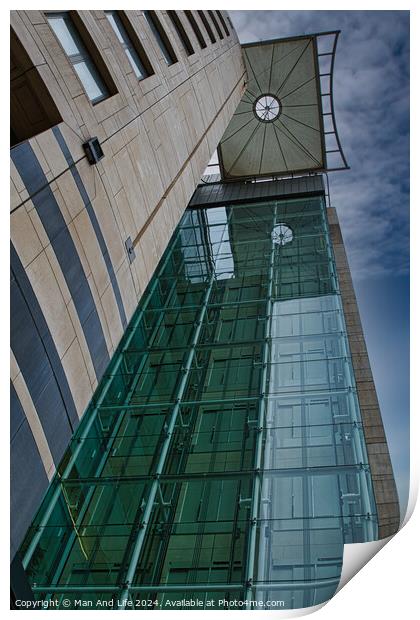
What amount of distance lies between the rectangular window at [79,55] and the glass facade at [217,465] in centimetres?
857

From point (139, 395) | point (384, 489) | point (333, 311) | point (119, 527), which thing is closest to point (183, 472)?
point (119, 527)

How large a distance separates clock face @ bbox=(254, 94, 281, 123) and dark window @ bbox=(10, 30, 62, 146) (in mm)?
32145

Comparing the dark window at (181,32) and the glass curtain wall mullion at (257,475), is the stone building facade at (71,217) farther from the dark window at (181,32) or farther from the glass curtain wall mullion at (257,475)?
the dark window at (181,32)

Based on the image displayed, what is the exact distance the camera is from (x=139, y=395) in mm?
18156

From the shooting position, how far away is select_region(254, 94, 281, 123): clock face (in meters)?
40.9

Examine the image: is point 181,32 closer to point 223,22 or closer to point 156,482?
point 223,22

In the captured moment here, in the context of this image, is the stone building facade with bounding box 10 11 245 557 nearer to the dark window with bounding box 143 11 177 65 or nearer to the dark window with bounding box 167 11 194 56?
the dark window with bounding box 143 11 177 65

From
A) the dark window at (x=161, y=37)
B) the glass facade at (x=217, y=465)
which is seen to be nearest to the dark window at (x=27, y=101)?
the glass facade at (x=217, y=465)

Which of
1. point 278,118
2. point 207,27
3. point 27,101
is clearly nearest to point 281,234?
point 207,27

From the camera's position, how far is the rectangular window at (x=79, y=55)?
40.9 ft

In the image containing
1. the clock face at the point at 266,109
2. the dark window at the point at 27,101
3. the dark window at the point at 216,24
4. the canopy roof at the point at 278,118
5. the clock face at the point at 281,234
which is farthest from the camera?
the clock face at the point at 266,109

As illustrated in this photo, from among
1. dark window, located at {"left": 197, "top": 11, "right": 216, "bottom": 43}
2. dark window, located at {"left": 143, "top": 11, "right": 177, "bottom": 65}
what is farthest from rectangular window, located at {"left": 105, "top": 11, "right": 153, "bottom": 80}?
dark window, located at {"left": 197, "top": 11, "right": 216, "bottom": 43}
